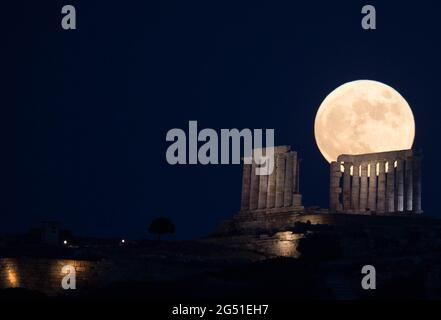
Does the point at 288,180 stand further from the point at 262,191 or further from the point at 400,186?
the point at 400,186

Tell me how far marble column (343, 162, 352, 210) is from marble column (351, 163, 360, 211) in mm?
385

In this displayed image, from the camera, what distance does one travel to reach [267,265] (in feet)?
418

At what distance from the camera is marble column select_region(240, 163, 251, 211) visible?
515 feet

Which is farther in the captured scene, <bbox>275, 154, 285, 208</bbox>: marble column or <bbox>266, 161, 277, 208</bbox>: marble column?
<bbox>266, 161, 277, 208</bbox>: marble column

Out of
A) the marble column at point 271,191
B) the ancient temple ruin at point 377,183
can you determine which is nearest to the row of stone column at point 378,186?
the ancient temple ruin at point 377,183

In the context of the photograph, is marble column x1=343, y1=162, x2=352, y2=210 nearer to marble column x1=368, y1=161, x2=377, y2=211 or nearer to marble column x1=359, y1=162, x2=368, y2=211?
marble column x1=359, y1=162, x2=368, y2=211

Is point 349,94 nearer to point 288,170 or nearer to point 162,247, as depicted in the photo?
point 288,170

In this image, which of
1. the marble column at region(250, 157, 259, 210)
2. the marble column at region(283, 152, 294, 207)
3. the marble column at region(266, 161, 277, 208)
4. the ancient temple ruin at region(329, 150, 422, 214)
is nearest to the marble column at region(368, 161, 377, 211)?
the ancient temple ruin at region(329, 150, 422, 214)

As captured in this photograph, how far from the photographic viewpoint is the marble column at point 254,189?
156 metres

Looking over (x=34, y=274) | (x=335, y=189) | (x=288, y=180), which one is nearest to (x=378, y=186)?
(x=335, y=189)

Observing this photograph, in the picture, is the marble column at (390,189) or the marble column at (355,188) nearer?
the marble column at (390,189)

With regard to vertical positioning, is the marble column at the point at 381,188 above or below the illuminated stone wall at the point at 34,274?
above

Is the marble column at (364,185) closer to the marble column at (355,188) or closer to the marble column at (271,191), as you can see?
the marble column at (355,188)
